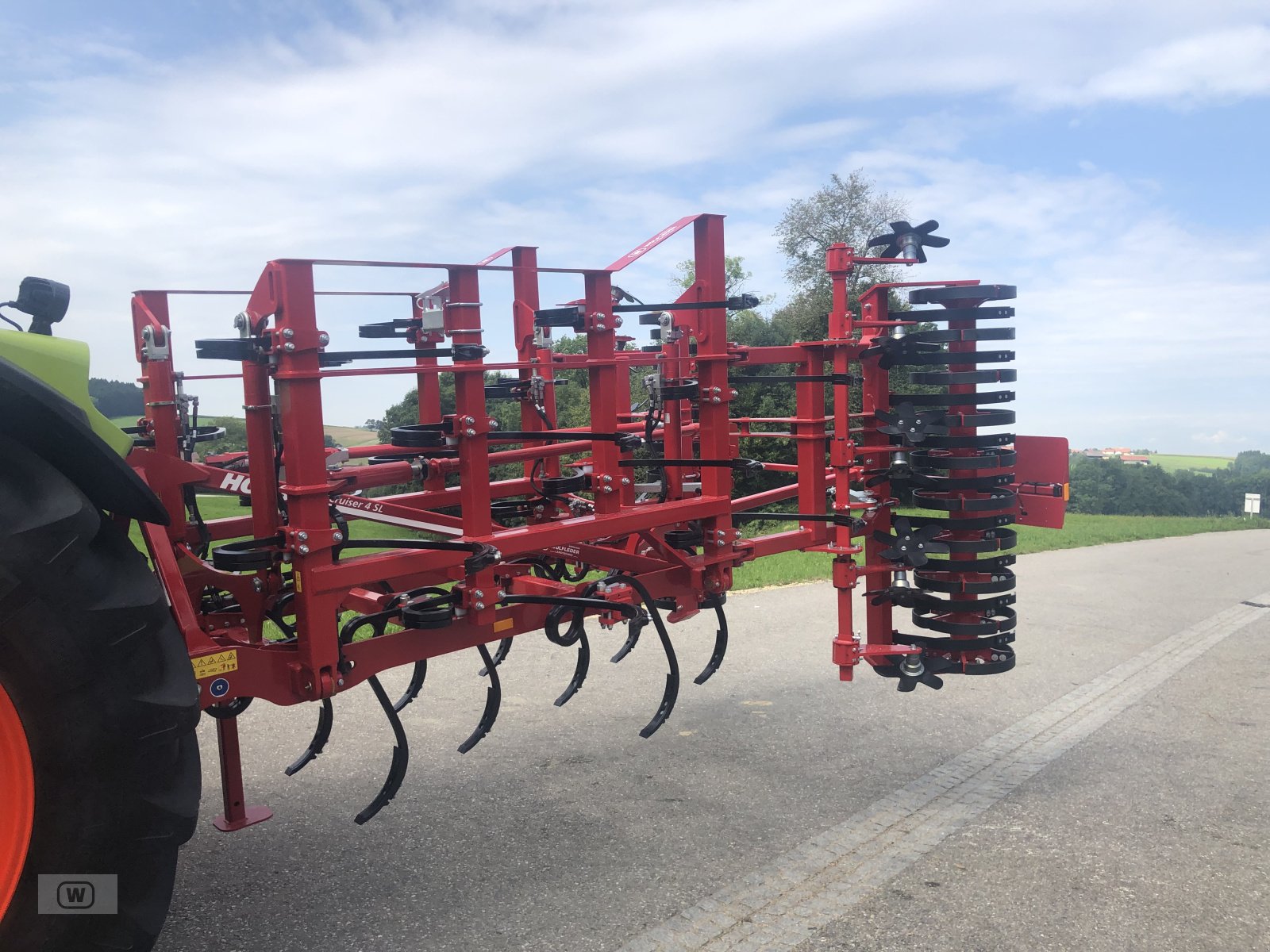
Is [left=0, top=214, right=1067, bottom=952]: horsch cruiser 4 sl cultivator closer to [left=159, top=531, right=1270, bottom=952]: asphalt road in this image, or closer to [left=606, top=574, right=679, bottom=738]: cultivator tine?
[left=606, top=574, right=679, bottom=738]: cultivator tine

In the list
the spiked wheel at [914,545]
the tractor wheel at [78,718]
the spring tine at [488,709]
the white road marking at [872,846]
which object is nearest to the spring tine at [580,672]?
the spring tine at [488,709]

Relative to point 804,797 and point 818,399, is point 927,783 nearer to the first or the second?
point 804,797

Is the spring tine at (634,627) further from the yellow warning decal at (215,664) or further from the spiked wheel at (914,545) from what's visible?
the yellow warning decal at (215,664)

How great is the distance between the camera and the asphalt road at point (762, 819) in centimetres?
340

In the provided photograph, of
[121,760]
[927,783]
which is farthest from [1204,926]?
[121,760]

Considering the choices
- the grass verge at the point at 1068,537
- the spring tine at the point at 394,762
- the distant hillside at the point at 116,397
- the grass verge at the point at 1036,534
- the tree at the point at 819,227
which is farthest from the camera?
the tree at the point at 819,227

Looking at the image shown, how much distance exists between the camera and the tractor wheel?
7.04 feet

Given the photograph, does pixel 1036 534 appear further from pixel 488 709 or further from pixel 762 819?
pixel 488 709

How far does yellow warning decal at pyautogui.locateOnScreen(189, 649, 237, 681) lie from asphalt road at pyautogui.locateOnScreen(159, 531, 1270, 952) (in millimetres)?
1013

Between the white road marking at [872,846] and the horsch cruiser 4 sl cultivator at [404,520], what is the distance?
0.59 metres

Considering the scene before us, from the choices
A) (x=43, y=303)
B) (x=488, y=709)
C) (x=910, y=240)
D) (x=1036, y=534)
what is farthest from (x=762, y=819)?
(x=1036, y=534)

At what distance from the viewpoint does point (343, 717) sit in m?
5.55

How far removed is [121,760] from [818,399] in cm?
338

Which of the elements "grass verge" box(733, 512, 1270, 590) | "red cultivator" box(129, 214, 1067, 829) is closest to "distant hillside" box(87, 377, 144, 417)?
"red cultivator" box(129, 214, 1067, 829)
